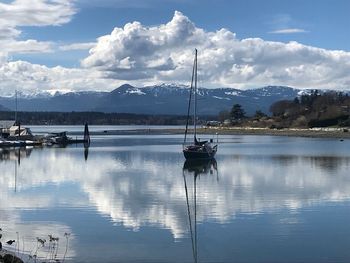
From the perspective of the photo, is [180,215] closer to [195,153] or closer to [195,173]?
[195,173]

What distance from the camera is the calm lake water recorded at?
59.0 feet

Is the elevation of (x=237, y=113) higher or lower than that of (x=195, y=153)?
higher

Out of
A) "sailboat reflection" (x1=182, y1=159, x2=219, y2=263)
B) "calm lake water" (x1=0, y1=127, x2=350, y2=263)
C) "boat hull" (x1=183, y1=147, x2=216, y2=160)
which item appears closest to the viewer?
"calm lake water" (x1=0, y1=127, x2=350, y2=263)

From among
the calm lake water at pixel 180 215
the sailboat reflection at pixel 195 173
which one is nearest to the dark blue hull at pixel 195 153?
the sailboat reflection at pixel 195 173

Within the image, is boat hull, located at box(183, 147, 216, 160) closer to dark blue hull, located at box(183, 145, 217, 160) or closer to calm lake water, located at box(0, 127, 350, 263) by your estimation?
dark blue hull, located at box(183, 145, 217, 160)

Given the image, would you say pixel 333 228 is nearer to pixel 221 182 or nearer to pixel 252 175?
pixel 221 182

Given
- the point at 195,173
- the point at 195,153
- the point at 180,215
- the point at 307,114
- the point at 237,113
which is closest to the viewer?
the point at 180,215

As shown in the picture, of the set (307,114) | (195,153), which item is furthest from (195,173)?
(307,114)

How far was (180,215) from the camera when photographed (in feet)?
79.4

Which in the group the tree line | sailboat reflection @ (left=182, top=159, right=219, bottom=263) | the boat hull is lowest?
sailboat reflection @ (left=182, top=159, right=219, bottom=263)

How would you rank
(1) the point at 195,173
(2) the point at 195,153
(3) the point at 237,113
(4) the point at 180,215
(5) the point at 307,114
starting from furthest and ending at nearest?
1. (3) the point at 237,113
2. (5) the point at 307,114
3. (2) the point at 195,153
4. (1) the point at 195,173
5. (4) the point at 180,215

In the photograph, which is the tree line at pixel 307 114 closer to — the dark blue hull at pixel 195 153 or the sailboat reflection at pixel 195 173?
the dark blue hull at pixel 195 153

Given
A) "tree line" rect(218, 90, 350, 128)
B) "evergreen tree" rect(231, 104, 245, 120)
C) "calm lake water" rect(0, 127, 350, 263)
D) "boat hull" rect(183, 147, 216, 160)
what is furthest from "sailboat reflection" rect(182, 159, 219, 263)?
"evergreen tree" rect(231, 104, 245, 120)

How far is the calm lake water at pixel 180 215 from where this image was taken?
708 inches
